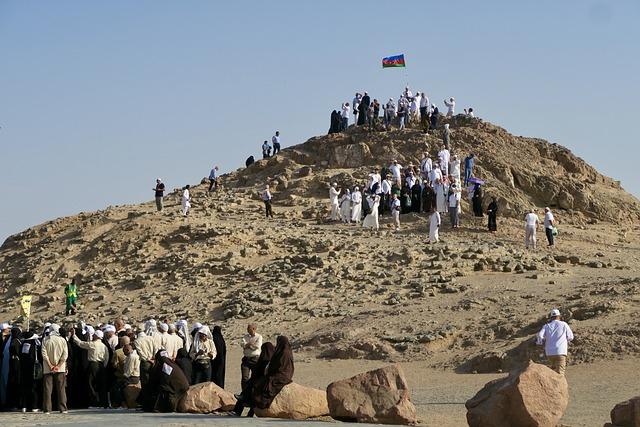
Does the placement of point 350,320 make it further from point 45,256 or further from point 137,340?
point 45,256

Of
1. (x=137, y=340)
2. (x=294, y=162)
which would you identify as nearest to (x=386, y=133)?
(x=294, y=162)

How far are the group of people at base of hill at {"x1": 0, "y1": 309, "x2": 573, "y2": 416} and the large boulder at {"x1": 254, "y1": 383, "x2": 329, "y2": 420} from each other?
513 millimetres

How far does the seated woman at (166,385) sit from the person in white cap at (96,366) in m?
1.43

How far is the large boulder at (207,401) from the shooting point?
15.0m

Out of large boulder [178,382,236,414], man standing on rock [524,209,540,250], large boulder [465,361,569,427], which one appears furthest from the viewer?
man standing on rock [524,209,540,250]

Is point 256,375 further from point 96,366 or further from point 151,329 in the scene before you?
point 151,329

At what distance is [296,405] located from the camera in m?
14.2

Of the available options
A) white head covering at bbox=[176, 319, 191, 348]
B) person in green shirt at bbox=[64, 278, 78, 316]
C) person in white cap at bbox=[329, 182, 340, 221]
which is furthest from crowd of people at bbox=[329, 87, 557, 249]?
white head covering at bbox=[176, 319, 191, 348]

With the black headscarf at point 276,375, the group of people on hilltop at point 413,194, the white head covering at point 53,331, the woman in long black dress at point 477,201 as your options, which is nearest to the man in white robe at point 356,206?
the group of people on hilltop at point 413,194

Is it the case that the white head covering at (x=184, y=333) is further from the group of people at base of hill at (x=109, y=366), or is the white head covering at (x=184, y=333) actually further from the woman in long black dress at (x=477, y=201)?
the woman in long black dress at (x=477, y=201)

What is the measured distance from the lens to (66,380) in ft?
55.4

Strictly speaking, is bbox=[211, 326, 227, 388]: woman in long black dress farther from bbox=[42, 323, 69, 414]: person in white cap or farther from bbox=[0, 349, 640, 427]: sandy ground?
bbox=[42, 323, 69, 414]: person in white cap

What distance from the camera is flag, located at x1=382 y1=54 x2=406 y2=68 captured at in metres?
38.6

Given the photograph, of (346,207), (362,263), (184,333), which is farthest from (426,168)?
(184,333)
